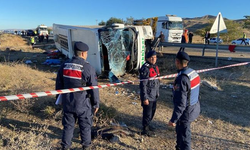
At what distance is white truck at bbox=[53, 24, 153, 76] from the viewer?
7.41 metres

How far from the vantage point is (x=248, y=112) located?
16.3 ft

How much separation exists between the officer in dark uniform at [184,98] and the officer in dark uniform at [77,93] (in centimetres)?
120

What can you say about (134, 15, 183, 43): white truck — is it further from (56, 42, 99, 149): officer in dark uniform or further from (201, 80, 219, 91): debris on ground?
(56, 42, 99, 149): officer in dark uniform

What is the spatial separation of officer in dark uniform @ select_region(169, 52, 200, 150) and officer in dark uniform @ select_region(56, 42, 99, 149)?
47.3 inches

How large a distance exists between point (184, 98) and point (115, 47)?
548 cm

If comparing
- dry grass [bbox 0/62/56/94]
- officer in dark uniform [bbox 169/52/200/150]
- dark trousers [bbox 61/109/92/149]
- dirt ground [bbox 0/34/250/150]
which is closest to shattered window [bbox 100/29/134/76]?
dirt ground [bbox 0/34/250/150]

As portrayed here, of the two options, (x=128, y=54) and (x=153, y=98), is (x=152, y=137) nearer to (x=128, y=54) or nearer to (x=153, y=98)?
(x=153, y=98)

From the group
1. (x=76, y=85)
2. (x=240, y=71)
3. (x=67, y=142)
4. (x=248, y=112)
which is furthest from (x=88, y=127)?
(x=240, y=71)

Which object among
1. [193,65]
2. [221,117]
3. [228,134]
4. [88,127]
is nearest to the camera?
[88,127]

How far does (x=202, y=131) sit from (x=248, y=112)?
6.24ft

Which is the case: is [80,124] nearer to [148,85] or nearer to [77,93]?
[77,93]

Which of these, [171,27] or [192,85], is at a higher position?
[171,27]

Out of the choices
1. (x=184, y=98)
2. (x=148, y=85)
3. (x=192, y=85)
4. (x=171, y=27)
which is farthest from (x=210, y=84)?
(x=171, y=27)

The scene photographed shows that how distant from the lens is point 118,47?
25.6ft
